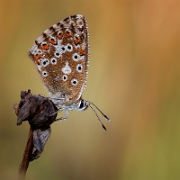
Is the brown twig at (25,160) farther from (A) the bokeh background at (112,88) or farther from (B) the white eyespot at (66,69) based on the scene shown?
(A) the bokeh background at (112,88)

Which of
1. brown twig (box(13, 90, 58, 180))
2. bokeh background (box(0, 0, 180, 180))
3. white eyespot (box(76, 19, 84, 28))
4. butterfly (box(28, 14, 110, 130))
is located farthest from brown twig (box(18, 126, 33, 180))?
bokeh background (box(0, 0, 180, 180))

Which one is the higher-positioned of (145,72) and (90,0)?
(90,0)

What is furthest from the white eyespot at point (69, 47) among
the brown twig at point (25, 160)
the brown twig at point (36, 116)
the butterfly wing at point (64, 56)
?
the brown twig at point (25, 160)

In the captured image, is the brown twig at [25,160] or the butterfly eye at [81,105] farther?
the butterfly eye at [81,105]

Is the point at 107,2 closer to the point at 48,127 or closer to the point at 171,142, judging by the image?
the point at 171,142

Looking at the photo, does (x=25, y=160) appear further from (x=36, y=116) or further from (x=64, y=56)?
(x=64, y=56)

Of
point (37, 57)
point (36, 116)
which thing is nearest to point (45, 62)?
point (37, 57)

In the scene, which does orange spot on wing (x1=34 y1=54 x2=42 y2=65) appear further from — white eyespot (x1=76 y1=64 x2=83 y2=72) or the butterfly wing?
white eyespot (x1=76 y1=64 x2=83 y2=72)

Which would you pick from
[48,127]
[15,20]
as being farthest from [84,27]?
[15,20]
